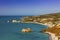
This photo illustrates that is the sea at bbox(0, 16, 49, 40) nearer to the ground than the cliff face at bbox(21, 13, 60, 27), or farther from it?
nearer to the ground

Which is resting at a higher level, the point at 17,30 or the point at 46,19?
the point at 46,19

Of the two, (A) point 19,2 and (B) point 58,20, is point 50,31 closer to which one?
(B) point 58,20

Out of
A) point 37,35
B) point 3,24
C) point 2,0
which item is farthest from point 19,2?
point 37,35

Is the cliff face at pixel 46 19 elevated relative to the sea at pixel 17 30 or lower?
elevated
